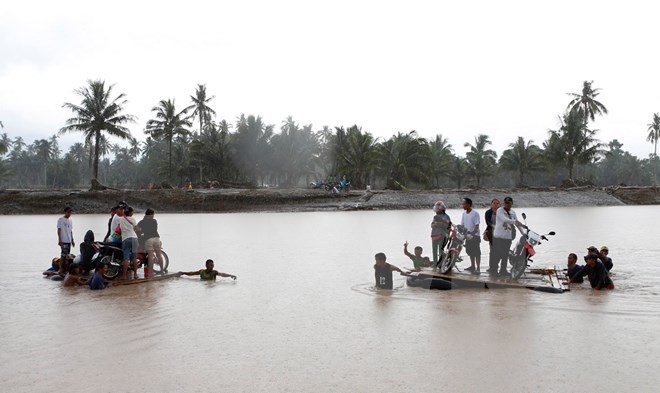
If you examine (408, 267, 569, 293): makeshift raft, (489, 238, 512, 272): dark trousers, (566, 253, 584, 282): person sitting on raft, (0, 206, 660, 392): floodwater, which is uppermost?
(489, 238, 512, 272): dark trousers

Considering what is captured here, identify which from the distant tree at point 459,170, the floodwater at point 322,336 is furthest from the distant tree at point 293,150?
the floodwater at point 322,336

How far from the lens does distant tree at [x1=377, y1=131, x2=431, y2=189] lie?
55250 mm

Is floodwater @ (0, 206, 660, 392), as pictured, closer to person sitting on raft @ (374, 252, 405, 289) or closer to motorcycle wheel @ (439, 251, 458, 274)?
person sitting on raft @ (374, 252, 405, 289)

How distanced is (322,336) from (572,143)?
5983 cm

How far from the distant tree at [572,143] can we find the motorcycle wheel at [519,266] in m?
54.7

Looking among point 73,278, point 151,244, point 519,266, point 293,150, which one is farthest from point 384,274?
→ point 293,150

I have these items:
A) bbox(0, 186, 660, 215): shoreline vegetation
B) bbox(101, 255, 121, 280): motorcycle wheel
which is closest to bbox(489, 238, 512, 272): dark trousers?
bbox(101, 255, 121, 280): motorcycle wheel

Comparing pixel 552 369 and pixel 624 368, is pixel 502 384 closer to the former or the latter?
pixel 552 369

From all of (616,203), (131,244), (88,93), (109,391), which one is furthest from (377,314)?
(616,203)

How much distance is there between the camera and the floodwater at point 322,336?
5480 mm

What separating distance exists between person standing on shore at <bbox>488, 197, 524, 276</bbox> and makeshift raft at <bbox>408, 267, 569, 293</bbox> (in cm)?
44

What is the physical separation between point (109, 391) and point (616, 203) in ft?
184

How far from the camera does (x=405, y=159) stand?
5575cm

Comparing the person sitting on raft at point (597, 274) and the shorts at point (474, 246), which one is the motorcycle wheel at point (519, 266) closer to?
the shorts at point (474, 246)
